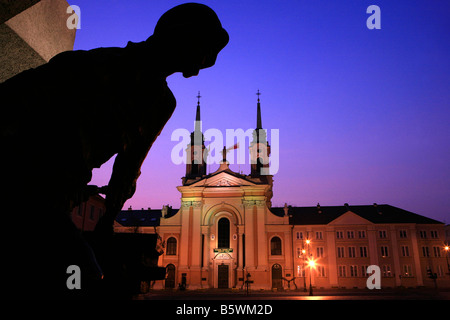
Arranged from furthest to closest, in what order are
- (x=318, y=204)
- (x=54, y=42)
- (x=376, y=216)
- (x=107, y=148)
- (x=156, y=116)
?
(x=318, y=204) < (x=376, y=216) < (x=54, y=42) < (x=156, y=116) < (x=107, y=148)

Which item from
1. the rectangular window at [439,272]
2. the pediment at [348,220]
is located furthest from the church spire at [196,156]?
the rectangular window at [439,272]

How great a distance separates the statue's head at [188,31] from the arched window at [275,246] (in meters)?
48.3

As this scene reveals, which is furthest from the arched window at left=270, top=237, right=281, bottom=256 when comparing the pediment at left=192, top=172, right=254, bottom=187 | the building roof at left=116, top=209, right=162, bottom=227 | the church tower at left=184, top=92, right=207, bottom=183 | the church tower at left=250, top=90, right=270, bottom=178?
the building roof at left=116, top=209, right=162, bottom=227

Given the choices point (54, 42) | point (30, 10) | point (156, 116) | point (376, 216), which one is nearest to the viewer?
point (156, 116)

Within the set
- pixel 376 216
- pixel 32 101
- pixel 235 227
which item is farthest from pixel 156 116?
pixel 376 216

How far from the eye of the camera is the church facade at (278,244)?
152 feet

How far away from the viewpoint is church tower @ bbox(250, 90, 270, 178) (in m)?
56.7

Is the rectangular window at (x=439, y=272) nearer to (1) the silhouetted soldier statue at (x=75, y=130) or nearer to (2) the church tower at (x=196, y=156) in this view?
(2) the church tower at (x=196, y=156)

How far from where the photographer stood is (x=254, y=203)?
5009 cm

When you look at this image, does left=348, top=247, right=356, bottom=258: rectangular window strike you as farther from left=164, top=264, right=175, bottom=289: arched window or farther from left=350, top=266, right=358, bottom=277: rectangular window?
left=164, top=264, right=175, bottom=289: arched window

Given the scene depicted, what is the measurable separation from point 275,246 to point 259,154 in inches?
638
